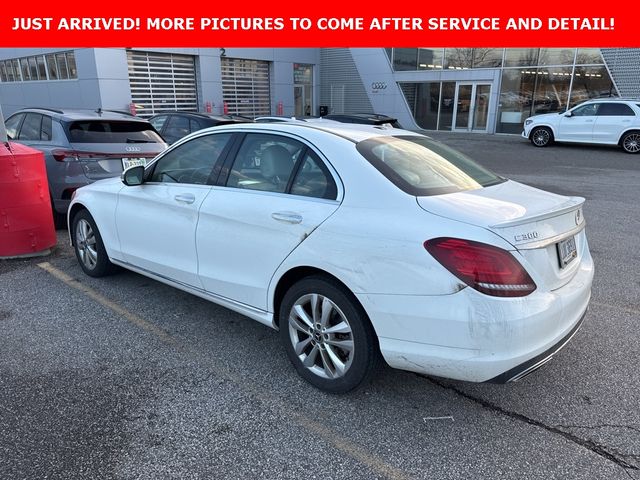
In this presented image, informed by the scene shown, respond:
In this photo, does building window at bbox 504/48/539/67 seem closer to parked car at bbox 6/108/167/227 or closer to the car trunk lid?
parked car at bbox 6/108/167/227

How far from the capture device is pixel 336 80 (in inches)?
1085

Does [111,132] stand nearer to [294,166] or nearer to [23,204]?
[23,204]

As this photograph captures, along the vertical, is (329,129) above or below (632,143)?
above

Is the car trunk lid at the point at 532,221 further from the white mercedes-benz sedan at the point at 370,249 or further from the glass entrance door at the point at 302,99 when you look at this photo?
the glass entrance door at the point at 302,99

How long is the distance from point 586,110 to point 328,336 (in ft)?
56.3

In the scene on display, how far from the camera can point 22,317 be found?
13.6 feet

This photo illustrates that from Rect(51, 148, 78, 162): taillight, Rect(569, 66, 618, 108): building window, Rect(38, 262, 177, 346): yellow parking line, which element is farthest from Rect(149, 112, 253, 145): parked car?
Rect(569, 66, 618, 108): building window

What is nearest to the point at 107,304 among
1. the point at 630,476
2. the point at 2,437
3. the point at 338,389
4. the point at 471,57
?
the point at 2,437

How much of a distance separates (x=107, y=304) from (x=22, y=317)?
67cm

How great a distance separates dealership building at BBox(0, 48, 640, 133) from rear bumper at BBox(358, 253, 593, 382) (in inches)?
719

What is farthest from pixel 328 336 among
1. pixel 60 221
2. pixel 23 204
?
pixel 60 221
